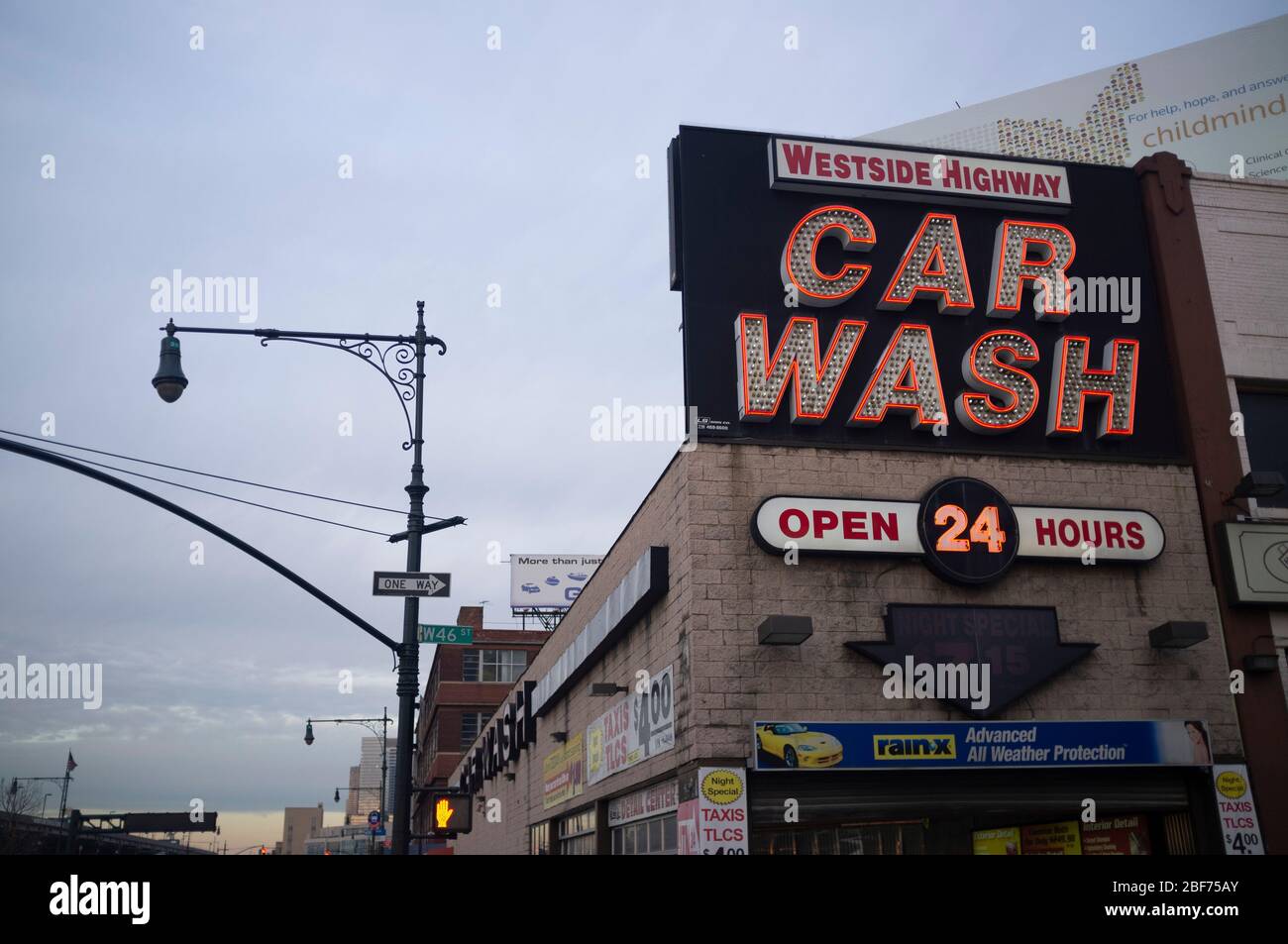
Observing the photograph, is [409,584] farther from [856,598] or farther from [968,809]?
[968,809]

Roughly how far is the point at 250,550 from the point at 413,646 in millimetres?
2880

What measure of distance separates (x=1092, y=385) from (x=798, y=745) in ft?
26.3

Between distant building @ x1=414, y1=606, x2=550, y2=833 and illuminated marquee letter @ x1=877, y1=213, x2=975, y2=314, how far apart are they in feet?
181

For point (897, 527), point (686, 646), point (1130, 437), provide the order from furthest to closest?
point (1130, 437), point (897, 527), point (686, 646)

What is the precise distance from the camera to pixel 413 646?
16000 millimetres

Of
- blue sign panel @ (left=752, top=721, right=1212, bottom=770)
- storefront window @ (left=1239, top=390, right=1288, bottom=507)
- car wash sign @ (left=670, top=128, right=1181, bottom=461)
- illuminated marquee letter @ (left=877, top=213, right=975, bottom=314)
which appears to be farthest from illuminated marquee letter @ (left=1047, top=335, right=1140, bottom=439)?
blue sign panel @ (left=752, top=721, right=1212, bottom=770)

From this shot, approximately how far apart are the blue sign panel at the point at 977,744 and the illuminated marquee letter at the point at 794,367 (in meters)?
4.70

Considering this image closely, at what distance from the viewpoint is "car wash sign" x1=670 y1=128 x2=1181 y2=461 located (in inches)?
637

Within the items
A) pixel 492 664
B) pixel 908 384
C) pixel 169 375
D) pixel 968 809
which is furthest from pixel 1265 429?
pixel 492 664

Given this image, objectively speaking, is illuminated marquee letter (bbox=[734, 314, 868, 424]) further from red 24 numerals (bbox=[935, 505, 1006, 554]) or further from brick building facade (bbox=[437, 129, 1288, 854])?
red 24 numerals (bbox=[935, 505, 1006, 554])

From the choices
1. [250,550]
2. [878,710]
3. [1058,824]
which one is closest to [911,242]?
[878,710]

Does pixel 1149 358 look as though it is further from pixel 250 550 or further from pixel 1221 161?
pixel 1221 161

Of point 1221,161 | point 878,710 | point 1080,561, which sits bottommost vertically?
point 878,710

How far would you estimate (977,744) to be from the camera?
48.0 feet
